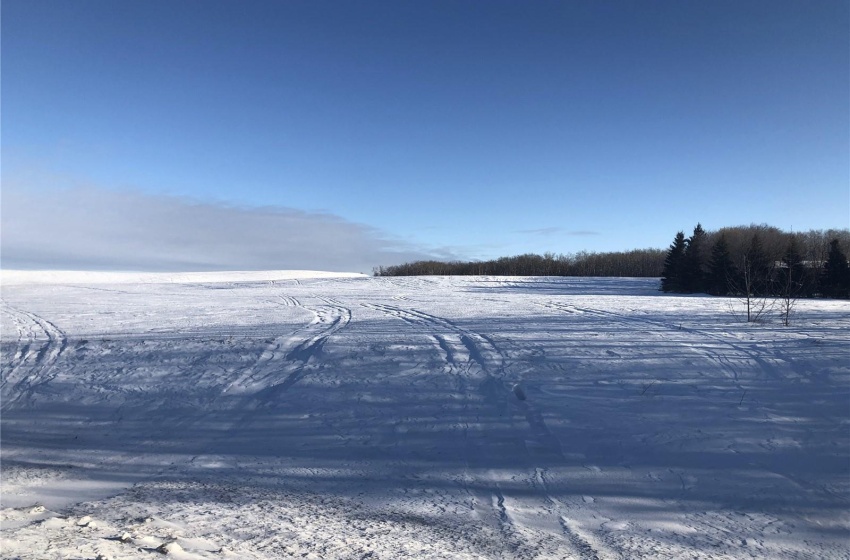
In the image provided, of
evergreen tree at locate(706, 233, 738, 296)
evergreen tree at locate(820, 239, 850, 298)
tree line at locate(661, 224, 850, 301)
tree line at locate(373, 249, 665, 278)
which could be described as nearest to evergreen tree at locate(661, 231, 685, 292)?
tree line at locate(661, 224, 850, 301)

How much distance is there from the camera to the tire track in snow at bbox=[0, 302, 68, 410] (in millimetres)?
9711

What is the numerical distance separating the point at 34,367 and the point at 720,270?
39320 millimetres

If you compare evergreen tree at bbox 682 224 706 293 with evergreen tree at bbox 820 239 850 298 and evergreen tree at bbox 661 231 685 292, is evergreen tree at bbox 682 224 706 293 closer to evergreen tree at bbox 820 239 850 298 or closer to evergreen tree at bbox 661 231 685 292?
evergreen tree at bbox 661 231 685 292

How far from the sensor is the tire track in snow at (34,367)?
971 cm

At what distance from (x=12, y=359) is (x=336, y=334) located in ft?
24.0

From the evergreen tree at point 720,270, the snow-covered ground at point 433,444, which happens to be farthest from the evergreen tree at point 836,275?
the snow-covered ground at point 433,444

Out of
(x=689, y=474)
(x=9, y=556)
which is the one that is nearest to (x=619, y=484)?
(x=689, y=474)

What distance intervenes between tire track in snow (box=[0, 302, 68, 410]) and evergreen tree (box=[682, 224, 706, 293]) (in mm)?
37897

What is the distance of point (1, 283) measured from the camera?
4025 cm

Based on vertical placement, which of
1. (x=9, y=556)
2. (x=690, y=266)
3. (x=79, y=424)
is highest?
(x=690, y=266)

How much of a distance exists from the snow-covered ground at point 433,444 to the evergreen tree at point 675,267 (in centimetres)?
2732

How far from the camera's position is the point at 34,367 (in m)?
11.0

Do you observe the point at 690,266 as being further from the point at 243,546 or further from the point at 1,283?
the point at 1,283

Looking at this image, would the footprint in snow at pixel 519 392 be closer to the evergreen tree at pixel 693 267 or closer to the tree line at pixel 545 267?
the evergreen tree at pixel 693 267
